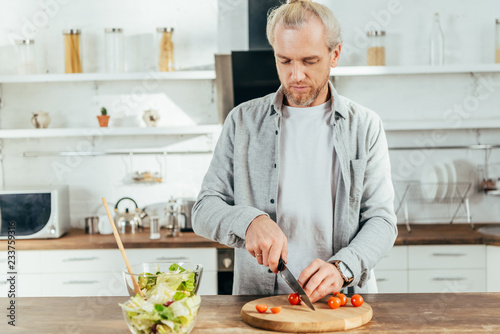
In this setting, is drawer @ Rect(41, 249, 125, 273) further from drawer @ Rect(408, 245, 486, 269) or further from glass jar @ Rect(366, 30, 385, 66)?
glass jar @ Rect(366, 30, 385, 66)

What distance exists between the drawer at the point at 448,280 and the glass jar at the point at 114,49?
227 cm

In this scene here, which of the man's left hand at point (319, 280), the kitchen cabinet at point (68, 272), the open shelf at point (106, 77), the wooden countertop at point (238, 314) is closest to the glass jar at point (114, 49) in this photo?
the open shelf at point (106, 77)

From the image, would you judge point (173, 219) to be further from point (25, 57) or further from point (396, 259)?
point (25, 57)

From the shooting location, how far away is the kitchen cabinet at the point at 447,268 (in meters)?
3.12

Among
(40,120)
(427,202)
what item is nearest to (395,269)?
(427,202)

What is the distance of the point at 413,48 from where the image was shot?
12.3ft

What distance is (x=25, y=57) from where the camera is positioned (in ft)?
11.9

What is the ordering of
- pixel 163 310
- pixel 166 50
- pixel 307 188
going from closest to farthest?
pixel 163 310
pixel 307 188
pixel 166 50

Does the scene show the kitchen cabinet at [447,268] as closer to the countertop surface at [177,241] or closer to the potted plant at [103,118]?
the countertop surface at [177,241]

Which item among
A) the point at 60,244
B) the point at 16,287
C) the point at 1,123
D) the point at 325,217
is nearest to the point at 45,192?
the point at 60,244

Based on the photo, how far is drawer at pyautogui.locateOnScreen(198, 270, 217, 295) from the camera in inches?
124

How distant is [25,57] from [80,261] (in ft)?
4.69

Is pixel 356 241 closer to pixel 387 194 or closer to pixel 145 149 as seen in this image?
pixel 387 194

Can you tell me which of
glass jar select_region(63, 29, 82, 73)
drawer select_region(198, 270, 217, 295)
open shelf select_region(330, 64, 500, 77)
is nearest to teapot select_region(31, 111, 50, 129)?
glass jar select_region(63, 29, 82, 73)
